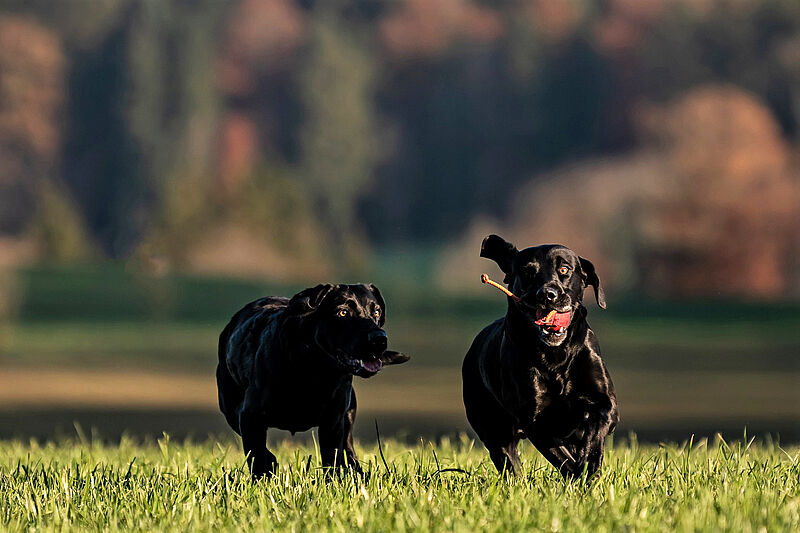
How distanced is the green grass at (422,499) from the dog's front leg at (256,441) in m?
0.13

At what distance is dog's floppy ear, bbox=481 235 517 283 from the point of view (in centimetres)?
685

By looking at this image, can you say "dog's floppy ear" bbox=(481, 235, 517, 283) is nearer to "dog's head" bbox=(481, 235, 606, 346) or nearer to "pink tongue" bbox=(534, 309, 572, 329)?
"dog's head" bbox=(481, 235, 606, 346)

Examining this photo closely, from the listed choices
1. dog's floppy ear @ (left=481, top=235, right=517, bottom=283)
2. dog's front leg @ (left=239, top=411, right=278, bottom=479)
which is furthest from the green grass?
dog's floppy ear @ (left=481, top=235, right=517, bottom=283)

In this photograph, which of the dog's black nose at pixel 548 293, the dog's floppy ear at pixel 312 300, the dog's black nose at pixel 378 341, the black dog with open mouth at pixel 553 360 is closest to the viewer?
the dog's black nose at pixel 548 293

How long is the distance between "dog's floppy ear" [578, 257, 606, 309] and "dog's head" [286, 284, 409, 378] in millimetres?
1082

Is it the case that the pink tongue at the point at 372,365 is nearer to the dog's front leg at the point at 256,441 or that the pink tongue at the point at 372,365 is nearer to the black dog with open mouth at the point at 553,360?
the black dog with open mouth at the point at 553,360

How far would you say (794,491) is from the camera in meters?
6.32

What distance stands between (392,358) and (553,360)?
85 cm

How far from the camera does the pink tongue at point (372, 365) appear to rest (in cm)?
672

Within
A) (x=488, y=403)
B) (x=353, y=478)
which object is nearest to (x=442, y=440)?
(x=488, y=403)

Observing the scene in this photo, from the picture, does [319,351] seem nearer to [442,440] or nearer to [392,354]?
[392,354]

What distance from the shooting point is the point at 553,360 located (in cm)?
659

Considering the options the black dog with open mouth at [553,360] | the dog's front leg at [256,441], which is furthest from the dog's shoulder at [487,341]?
the dog's front leg at [256,441]

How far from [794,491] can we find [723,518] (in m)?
1.14
